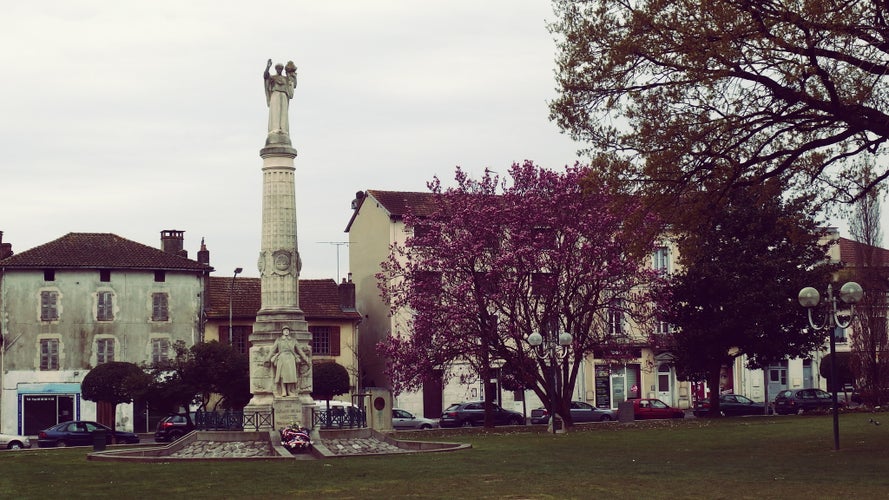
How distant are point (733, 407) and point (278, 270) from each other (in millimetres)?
30868

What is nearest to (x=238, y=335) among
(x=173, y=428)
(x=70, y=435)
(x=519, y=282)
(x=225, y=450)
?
(x=173, y=428)

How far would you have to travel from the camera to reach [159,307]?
64.8 metres

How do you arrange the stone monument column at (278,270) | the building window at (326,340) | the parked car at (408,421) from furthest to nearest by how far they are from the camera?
the building window at (326,340), the parked car at (408,421), the stone monument column at (278,270)

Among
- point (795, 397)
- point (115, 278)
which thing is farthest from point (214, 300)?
point (795, 397)

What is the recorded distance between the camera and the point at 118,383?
53.2m

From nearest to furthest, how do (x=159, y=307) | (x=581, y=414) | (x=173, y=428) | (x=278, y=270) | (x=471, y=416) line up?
(x=278, y=270), (x=173, y=428), (x=471, y=416), (x=581, y=414), (x=159, y=307)

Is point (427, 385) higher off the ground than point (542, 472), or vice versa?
point (427, 385)

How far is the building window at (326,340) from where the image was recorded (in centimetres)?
6606

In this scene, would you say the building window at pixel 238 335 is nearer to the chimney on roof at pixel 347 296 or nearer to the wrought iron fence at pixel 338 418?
the chimney on roof at pixel 347 296

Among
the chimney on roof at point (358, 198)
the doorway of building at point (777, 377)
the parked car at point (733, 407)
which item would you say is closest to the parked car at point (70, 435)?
the chimney on roof at point (358, 198)

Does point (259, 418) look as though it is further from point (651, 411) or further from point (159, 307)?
point (159, 307)

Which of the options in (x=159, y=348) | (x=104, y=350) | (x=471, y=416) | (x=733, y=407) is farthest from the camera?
(x=159, y=348)

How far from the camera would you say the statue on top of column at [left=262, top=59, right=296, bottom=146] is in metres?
38.6

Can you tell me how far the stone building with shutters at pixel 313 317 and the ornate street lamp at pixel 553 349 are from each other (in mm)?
16366
